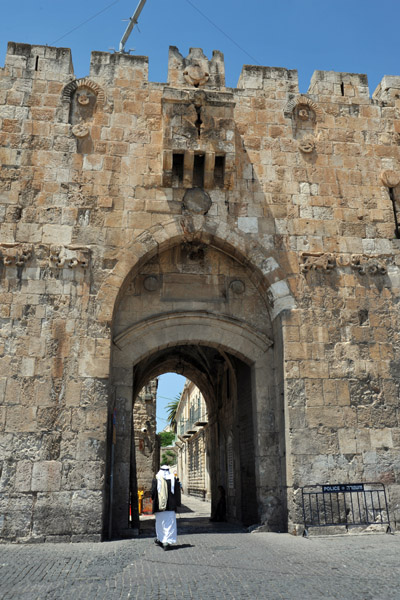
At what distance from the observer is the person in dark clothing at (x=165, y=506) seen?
7164 millimetres

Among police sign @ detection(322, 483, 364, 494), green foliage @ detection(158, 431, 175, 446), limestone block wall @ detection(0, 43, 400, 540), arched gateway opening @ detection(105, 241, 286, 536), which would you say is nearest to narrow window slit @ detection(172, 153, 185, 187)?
limestone block wall @ detection(0, 43, 400, 540)

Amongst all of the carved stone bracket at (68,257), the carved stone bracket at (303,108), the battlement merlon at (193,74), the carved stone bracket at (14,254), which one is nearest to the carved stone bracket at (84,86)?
the battlement merlon at (193,74)

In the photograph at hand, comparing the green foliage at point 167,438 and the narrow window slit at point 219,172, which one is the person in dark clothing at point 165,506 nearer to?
the narrow window slit at point 219,172

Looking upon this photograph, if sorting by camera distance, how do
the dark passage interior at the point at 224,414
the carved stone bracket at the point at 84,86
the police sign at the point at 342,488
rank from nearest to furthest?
the police sign at the point at 342,488
the carved stone bracket at the point at 84,86
the dark passage interior at the point at 224,414

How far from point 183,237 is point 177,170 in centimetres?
130

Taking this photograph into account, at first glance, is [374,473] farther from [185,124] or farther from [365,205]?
[185,124]

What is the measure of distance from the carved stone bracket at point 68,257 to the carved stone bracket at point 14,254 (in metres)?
0.40

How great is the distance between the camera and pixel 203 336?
928cm

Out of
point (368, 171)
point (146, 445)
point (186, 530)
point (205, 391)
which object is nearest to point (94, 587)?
point (186, 530)

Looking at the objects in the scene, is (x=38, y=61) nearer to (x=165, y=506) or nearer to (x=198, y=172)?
(x=198, y=172)

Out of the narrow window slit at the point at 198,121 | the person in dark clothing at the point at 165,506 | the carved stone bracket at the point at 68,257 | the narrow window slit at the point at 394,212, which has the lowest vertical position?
the person in dark clothing at the point at 165,506

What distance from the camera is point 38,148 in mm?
9062

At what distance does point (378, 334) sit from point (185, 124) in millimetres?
5028

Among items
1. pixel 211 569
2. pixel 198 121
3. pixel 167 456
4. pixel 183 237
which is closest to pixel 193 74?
pixel 198 121
